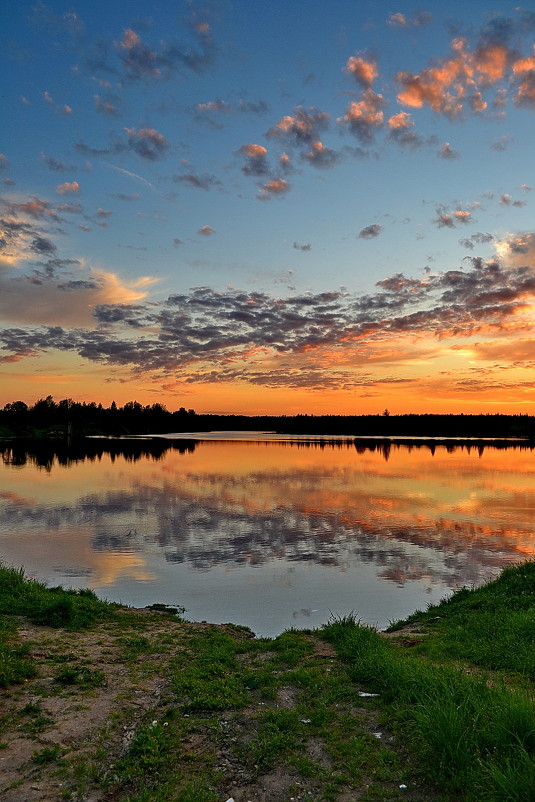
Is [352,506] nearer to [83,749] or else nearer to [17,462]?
[83,749]

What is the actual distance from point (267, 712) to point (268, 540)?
19.5m

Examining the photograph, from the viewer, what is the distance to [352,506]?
4088 cm

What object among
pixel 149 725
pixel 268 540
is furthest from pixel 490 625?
pixel 268 540

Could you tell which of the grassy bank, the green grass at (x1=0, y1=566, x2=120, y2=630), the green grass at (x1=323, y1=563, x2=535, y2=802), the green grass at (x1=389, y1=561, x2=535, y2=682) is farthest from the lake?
the grassy bank

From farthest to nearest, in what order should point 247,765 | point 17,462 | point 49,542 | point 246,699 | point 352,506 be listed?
point 17,462
point 352,506
point 49,542
point 246,699
point 247,765

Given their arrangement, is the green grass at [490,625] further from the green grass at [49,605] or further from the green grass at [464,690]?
the green grass at [49,605]

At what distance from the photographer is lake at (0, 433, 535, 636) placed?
2014 cm

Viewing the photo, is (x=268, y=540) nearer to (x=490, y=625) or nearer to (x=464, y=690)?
(x=490, y=625)

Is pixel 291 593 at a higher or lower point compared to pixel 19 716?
lower

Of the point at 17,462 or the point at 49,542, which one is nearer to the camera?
the point at 49,542

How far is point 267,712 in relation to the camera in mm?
9742

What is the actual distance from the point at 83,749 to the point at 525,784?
22.3 ft

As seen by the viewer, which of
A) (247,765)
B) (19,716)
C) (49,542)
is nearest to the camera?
(247,765)

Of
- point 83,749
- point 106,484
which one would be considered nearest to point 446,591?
point 83,749
